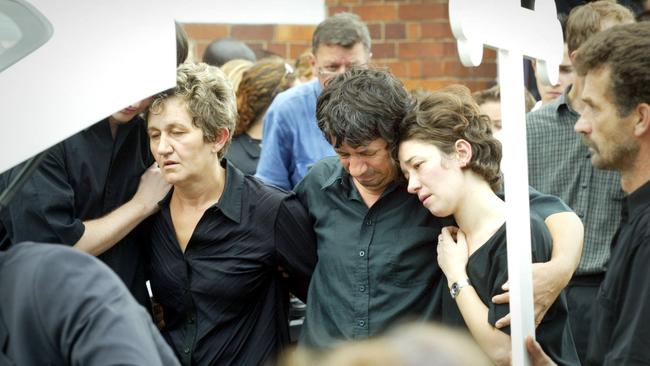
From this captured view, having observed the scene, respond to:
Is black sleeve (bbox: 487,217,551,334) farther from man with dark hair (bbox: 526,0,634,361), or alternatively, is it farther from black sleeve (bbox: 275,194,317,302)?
man with dark hair (bbox: 526,0,634,361)

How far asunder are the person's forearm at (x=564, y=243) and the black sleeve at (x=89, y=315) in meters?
1.29

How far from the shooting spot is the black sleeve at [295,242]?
2930 mm

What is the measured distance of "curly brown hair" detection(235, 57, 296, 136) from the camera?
5121mm

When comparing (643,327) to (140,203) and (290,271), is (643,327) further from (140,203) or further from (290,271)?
(140,203)

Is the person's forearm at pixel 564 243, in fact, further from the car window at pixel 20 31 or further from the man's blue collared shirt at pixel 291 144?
the man's blue collared shirt at pixel 291 144

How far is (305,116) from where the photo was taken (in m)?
4.66

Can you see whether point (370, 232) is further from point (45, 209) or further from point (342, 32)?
point (342, 32)

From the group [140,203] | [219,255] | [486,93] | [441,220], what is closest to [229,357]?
[219,255]

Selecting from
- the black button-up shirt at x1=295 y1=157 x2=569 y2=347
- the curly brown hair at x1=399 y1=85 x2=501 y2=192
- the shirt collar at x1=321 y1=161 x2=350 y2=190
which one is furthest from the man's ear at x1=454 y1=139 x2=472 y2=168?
the shirt collar at x1=321 y1=161 x2=350 y2=190

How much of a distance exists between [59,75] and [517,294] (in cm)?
109

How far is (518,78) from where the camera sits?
224 cm

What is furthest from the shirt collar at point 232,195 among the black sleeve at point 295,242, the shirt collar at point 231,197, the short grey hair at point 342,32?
the short grey hair at point 342,32

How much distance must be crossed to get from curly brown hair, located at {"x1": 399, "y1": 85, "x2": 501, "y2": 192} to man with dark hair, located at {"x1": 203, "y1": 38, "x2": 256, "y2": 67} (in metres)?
3.41

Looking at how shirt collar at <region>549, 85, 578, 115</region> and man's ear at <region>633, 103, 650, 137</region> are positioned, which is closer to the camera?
man's ear at <region>633, 103, 650, 137</region>
